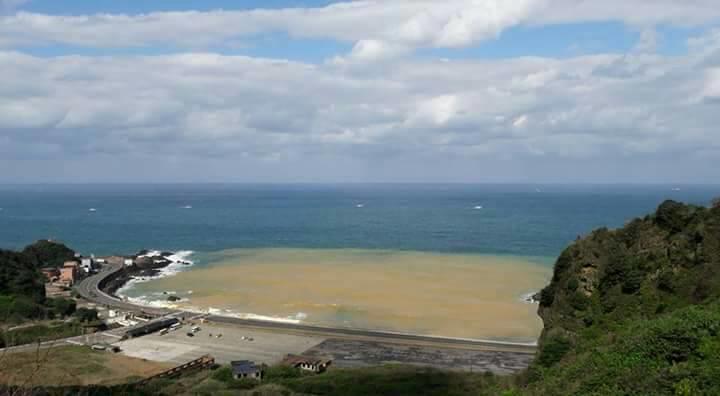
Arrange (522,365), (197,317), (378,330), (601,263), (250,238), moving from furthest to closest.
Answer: (250,238), (197,317), (378,330), (522,365), (601,263)

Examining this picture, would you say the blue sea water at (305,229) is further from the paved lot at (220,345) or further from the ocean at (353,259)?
the paved lot at (220,345)

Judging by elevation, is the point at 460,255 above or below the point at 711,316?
below

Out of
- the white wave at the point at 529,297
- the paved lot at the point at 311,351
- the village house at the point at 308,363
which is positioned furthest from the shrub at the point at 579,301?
the white wave at the point at 529,297

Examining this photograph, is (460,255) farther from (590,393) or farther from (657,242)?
(590,393)

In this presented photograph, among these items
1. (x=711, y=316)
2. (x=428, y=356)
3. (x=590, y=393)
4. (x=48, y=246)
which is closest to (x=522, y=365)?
(x=428, y=356)

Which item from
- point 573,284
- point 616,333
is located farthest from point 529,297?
point 616,333
